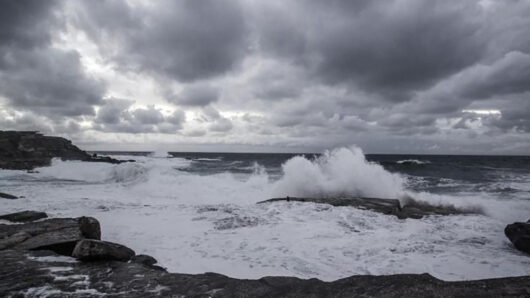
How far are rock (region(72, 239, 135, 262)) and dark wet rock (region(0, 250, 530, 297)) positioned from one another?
0.26 m

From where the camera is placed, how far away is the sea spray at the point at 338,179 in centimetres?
1524

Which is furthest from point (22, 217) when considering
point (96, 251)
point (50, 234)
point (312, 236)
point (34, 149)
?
point (34, 149)

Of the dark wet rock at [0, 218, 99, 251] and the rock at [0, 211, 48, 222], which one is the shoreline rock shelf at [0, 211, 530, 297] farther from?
the rock at [0, 211, 48, 222]

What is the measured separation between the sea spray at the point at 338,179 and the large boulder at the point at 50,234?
11.2m

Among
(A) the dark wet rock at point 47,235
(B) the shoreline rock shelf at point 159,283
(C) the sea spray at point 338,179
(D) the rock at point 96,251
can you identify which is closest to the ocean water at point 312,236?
(C) the sea spray at point 338,179

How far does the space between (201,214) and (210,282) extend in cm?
647

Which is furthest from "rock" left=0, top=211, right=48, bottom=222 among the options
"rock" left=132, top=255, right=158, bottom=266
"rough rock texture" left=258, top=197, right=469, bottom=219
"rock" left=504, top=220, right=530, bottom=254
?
"rock" left=504, top=220, right=530, bottom=254

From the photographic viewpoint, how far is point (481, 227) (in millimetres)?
8875

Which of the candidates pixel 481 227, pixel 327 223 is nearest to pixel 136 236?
pixel 327 223

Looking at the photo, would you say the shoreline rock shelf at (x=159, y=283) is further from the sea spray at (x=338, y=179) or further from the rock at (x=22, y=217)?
the sea spray at (x=338, y=179)

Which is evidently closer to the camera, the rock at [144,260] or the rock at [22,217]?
the rock at [144,260]

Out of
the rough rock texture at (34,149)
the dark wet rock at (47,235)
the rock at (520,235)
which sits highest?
the rough rock texture at (34,149)

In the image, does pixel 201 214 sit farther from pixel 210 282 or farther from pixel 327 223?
pixel 210 282

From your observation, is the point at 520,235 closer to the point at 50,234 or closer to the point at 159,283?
the point at 159,283
